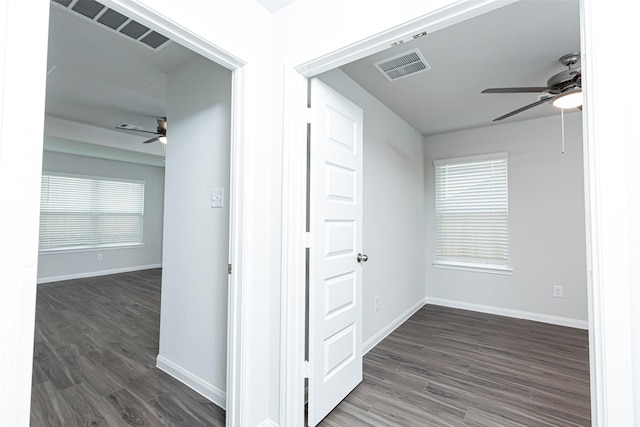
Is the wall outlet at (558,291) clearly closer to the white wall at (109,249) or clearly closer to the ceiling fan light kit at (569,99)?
the ceiling fan light kit at (569,99)

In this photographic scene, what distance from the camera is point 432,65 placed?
2488 mm

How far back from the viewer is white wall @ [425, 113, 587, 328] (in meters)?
3.58

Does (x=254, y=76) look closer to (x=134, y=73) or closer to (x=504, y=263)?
(x=134, y=73)

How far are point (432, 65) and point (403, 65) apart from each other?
9.8 inches

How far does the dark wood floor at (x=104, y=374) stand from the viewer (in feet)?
6.31

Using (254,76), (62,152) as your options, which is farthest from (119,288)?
(254,76)

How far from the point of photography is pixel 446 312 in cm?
411

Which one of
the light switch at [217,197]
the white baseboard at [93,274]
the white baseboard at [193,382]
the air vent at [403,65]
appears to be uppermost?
the air vent at [403,65]

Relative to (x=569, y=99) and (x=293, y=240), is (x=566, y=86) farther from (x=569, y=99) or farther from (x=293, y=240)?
(x=293, y=240)

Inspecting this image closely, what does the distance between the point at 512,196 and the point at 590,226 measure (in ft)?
11.5

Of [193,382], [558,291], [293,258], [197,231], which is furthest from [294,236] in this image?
[558,291]

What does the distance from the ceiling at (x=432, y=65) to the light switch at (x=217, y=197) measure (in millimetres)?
1104

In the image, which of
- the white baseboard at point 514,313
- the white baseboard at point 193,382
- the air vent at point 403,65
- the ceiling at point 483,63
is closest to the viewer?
the ceiling at point 483,63

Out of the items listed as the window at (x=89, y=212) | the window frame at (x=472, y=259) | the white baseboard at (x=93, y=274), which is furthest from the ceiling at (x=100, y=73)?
the window frame at (x=472, y=259)
